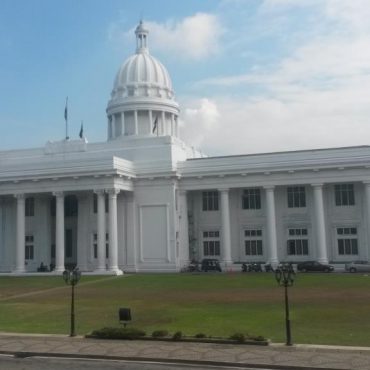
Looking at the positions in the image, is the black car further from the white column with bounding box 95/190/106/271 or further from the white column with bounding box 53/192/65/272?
the white column with bounding box 53/192/65/272

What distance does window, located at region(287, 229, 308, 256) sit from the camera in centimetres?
6009

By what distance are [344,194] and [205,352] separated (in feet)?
155

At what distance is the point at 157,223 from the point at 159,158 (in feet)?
25.6

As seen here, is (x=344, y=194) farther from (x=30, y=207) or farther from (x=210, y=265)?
(x=30, y=207)

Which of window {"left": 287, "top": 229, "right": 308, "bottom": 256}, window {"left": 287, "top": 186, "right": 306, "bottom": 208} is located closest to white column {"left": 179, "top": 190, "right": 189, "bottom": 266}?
window {"left": 287, "top": 229, "right": 308, "bottom": 256}

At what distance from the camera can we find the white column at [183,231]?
61.3 m

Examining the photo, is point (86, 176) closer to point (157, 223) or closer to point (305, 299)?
point (157, 223)

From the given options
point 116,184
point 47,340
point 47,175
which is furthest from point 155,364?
point 47,175

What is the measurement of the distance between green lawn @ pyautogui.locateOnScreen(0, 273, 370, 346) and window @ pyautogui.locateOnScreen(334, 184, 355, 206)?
18.3 m

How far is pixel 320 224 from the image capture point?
188ft

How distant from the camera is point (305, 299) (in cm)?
2912

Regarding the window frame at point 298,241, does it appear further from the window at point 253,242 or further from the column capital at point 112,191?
the column capital at point 112,191

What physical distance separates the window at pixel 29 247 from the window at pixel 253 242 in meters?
25.6

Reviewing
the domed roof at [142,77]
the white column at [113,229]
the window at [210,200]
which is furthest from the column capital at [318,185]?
the domed roof at [142,77]
